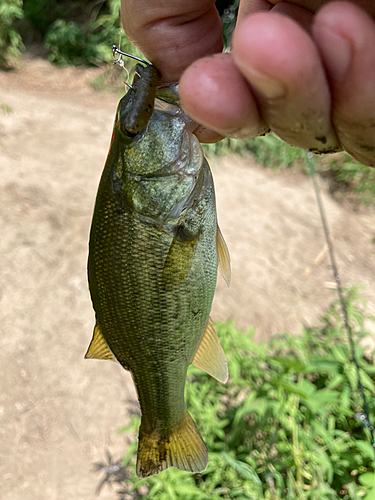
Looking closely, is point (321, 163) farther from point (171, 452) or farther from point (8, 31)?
point (8, 31)

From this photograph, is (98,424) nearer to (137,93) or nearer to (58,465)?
(58,465)

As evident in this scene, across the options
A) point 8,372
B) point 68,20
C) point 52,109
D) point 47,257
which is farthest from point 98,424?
point 68,20

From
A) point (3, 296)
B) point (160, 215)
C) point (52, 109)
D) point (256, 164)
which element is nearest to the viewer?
point (160, 215)

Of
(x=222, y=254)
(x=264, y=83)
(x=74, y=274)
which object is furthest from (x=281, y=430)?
(x=74, y=274)

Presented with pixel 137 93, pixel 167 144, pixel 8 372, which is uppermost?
pixel 137 93

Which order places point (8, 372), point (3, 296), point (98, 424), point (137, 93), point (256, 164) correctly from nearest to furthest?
point (137, 93) < point (98, 424) < point (8, 372) < point (3, 296) < point (256, 164)

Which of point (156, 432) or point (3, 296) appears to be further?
point (3, 296)

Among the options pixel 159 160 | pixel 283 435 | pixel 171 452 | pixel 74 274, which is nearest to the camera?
pixel 159 160

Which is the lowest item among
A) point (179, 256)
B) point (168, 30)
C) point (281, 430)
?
point (281, 430)

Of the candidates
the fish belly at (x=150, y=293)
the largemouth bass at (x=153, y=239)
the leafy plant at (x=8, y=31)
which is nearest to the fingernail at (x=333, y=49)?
the largemouth bass at (x=153, y=239)
